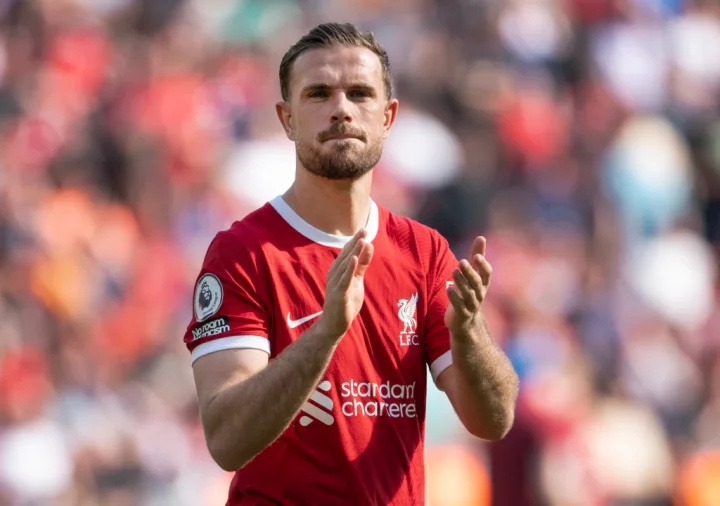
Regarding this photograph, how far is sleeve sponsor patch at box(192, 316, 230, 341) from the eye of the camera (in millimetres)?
4629

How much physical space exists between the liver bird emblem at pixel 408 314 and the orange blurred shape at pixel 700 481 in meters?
6.39

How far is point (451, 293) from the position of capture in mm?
4559

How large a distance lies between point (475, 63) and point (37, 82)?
3.77 m

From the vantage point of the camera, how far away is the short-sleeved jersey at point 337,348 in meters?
4.66

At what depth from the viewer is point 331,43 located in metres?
4.91

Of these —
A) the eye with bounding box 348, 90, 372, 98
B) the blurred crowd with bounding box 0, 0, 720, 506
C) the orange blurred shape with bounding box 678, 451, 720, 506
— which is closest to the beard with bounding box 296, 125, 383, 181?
the eye with bounding box 348, 90, 372, 98

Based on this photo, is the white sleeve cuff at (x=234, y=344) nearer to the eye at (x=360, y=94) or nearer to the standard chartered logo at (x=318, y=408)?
the standard chartered logo at (x=318, y=408)

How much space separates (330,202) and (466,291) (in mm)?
660

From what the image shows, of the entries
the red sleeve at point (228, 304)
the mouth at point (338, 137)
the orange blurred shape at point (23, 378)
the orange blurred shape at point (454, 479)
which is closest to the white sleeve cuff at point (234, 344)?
the red sleeve at point (228, 304)

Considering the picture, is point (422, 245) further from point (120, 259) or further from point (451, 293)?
point (120, 259)

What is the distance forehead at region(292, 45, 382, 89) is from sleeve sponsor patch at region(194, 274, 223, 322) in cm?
73

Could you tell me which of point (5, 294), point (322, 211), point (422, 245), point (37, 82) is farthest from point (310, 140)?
point (37, 82)

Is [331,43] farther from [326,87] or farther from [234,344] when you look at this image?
[234,344]

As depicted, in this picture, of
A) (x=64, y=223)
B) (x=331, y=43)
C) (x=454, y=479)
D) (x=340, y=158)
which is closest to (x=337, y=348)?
(x=340, y=158)
